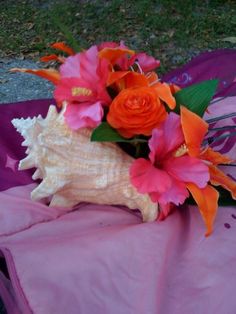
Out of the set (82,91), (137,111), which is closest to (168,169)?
(137,111)

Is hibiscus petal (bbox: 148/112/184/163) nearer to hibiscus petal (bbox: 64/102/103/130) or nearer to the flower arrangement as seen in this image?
the flower arrangement

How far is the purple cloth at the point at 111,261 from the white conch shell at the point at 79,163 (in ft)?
0.25

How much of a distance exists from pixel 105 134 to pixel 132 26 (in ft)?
8.02

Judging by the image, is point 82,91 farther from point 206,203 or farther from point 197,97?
point 206,203

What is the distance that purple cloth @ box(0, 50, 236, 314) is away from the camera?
1.16 meters

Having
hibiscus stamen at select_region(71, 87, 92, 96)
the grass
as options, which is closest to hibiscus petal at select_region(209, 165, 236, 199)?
hibiscus stamen at select_region(71, 87, 92, 96)

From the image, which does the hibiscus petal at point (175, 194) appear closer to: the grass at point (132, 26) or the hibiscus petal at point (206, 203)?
the hibiscus petal at point (206, 203)

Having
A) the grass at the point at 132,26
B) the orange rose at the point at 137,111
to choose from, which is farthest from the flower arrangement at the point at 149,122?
the grass at the point at 132,26

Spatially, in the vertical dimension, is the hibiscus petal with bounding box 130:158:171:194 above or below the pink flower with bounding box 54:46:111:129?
below

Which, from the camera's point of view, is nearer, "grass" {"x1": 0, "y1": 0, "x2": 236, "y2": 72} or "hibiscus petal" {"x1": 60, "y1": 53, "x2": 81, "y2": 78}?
"hibiscus petal" {"x1": 60, "y1": 53, "x2": 81, "y2": 78}

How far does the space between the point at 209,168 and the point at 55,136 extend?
37 cm

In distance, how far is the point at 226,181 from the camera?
4.17 feet

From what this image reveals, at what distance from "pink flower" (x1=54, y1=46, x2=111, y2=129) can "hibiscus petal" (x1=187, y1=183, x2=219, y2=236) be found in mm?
267

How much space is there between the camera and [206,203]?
3.98 ft
